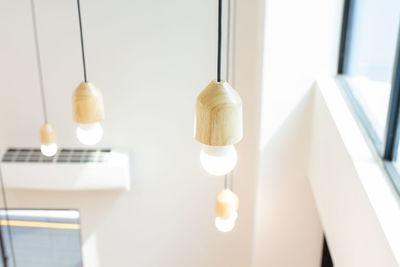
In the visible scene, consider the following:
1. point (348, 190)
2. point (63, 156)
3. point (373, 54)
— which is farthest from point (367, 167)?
point (63, 156)

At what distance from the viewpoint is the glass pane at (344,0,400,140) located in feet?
8.65

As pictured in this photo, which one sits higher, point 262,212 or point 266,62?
point 266,62

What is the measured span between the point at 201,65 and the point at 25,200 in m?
2.20

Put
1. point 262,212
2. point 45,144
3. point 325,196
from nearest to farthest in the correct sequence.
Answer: point 325,196 → point 45,144 → point 262,212

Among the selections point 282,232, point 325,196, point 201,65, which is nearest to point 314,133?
point 325,196

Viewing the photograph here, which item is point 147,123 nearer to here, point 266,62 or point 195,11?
point 195,11

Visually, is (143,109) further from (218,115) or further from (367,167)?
(218,115)

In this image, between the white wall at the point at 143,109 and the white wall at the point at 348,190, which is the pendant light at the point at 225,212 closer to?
the white wall at the point at 348,190

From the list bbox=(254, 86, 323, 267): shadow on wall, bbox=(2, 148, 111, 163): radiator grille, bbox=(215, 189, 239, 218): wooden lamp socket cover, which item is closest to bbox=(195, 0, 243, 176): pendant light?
bbox=(215, 189, 239, 218): wooden lamp socket cover

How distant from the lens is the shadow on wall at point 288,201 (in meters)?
3.73

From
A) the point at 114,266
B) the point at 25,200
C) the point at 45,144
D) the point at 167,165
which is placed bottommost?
the point at 114,266

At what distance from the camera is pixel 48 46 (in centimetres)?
429

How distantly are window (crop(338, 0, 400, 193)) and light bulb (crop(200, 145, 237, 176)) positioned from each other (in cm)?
114

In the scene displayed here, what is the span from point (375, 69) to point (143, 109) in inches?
86.3
